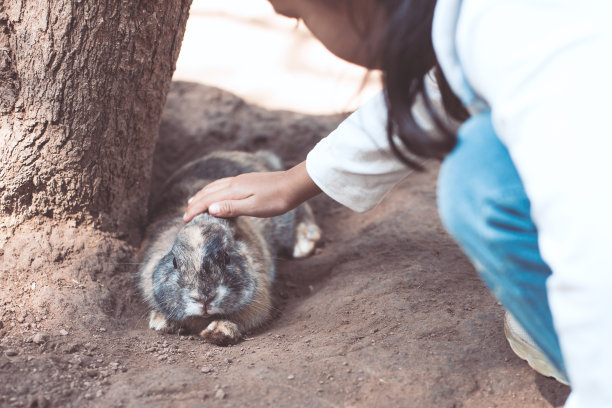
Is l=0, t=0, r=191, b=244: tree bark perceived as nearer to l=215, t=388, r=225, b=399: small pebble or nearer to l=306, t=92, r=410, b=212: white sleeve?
l=306, t=92, r=410, b=212: white sleeve

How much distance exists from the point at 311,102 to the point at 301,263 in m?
1.82

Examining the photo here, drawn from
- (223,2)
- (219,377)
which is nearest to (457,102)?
(219,377)

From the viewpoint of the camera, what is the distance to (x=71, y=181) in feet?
9.87

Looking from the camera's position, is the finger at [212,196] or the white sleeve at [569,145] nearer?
the white sleeve at [569,145]

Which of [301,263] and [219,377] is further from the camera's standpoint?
[301,263]

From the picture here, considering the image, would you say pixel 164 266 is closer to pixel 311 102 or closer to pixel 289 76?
pixel 311 102

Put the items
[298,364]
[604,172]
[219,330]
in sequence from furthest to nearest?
[219,330] < [298,364] < [604,172]

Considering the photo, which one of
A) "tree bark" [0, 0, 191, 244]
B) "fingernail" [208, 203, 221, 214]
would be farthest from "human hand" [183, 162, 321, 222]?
"tree bark" [0, 0, 191, 244]

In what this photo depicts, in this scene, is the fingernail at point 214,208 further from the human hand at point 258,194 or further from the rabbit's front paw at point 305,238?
the rabbit's front paw at point 305,238

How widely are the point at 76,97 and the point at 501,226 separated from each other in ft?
6.57

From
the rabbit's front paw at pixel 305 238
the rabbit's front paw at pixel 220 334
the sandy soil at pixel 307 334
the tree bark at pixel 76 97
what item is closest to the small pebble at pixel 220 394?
the sandy soil at pixel 307 334

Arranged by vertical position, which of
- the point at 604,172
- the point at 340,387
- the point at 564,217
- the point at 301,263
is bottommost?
the point at 301,263

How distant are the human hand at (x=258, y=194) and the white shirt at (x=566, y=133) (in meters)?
1.28

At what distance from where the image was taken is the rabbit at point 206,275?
3.00 metres
